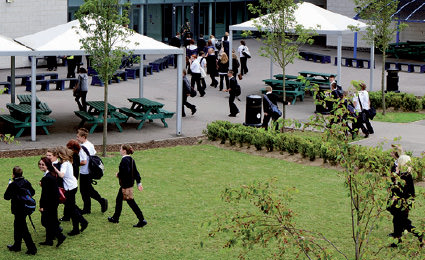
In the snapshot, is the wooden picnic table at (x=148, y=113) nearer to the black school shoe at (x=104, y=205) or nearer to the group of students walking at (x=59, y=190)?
the black school shoe at (x=104, y=205)

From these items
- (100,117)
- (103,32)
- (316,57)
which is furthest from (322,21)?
(316,57)

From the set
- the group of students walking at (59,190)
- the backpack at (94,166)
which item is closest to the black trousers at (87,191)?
the group of students walking at (59,190)

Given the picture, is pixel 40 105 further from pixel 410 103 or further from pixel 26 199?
pixel 410 103

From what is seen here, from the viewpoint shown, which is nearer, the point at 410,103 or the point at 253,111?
the point at 253,111

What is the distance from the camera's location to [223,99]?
29.0 metres

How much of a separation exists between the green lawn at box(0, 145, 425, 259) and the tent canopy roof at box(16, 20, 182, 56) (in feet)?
10.7

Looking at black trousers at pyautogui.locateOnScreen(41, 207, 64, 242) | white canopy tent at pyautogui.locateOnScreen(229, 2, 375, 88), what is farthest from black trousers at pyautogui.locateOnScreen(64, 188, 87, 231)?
white canopy tent at pyautogui.locateOnScreen(229, 2, 375, 88)

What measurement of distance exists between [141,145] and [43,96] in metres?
9.28

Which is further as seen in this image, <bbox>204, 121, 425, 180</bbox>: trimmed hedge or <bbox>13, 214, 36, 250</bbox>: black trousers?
<bbox>204, 121, 425, 180</bbox>: trimmed hedge

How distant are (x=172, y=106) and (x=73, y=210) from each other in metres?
14.5

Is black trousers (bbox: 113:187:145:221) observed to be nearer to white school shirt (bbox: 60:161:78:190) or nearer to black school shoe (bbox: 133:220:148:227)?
black school shoe (bbox: 133:220:148:227)

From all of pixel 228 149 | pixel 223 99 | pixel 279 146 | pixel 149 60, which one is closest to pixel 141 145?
pixel 228 149

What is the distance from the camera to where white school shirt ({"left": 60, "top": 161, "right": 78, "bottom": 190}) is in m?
12.3

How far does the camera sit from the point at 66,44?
2088cm
